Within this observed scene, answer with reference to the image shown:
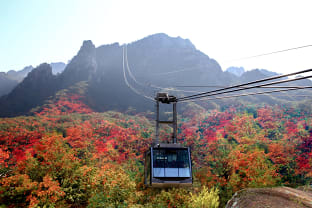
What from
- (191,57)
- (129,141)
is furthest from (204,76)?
(129,141)

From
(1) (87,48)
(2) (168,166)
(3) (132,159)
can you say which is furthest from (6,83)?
(2) (168,166)

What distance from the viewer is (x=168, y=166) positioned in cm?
1190

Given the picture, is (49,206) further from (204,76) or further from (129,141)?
(204,76)

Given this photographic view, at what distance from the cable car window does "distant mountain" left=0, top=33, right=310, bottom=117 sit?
49.3 metres

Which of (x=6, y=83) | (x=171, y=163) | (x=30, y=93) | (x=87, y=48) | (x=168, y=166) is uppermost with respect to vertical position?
(x=87, y=48)

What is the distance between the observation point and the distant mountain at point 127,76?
3130 inches

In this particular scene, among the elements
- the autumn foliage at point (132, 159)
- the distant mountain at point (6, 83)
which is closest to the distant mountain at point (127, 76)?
the autumn foliage at point (132, 159)

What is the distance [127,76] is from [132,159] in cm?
8049

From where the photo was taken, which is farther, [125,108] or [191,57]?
[191,57]

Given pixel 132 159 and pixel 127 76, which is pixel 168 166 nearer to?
pixel 132 159

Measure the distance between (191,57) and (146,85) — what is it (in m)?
34.4

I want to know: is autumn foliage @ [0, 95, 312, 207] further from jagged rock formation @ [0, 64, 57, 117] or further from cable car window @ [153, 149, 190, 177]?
jagged rock formation @ [0, 64, 57, 117]

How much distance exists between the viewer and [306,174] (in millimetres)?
26891

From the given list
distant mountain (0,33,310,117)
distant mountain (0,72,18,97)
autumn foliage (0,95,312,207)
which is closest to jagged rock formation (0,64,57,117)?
distant mountain (0,33,310,117)
